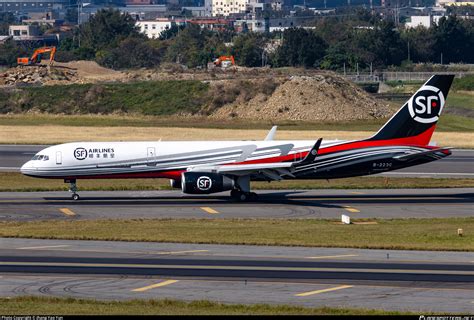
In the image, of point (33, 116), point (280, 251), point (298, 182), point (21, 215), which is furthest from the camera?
point (33, 116)

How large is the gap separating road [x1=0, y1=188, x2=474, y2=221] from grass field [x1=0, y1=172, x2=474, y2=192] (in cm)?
158

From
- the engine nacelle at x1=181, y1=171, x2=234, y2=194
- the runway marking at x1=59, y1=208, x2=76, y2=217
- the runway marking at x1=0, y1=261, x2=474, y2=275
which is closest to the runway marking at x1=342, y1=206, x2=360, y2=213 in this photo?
the engine nacelle at x1=181, y1=171, x2=234, y2=194

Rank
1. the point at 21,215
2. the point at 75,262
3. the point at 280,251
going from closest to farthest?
Result: the point at 75,262 → the point at 280,251 → the point at 21,215

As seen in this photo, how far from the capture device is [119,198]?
61.5 meters

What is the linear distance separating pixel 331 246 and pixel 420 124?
823 inches

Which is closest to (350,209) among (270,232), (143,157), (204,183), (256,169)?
(256,169)

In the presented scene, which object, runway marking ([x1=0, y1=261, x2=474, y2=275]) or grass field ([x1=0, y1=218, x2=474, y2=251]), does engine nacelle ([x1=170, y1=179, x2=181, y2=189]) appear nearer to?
grass field ([x1=0, y1=218, x2=474, y2=251])

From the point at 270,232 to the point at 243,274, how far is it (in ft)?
37.8

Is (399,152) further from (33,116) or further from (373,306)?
(33,116)

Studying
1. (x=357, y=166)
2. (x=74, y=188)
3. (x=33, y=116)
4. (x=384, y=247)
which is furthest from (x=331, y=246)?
(x=33, y=116)

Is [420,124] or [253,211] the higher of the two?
[420,124]

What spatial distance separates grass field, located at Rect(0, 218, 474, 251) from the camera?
44375 millimetres

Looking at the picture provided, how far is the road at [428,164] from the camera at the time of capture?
73.5 meters

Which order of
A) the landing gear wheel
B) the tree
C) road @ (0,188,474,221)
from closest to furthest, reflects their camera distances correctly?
road @ (0,188,474,221) → the landing gear wheel → the tree
